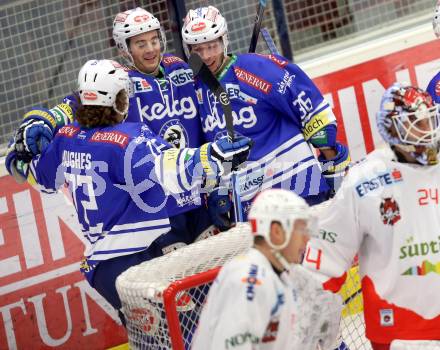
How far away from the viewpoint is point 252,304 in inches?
114

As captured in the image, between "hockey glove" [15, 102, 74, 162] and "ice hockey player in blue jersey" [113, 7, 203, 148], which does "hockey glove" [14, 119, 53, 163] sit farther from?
"ice hockey player in blue jersey" [113, 7, 203, 148]

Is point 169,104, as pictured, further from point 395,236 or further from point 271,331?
point 271,331

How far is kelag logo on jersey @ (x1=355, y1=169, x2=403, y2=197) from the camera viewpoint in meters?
3.44

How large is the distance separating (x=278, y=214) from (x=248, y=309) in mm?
251

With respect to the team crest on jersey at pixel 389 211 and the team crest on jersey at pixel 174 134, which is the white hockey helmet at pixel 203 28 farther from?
the team crest on jersey at pixel 389 211

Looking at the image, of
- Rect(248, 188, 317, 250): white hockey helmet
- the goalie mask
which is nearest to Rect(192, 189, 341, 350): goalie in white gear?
Rect(248, 188, 317, 250): white hockey helmet

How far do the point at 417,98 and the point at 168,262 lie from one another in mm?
1013

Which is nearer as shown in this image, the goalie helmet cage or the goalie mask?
the goalie mask

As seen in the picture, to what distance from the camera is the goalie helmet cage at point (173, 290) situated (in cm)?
379

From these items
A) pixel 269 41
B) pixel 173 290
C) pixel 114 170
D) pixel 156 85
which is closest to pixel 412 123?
pixel 173 290

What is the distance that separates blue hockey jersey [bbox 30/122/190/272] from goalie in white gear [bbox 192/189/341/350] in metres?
1.22

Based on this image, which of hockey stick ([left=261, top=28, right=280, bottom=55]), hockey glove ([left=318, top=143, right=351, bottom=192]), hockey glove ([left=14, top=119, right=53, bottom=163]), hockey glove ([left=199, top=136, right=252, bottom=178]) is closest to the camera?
hockey glove ([left=199, top=136, right=252, bottom=178])

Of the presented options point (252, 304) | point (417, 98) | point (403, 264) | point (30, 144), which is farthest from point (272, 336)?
point (30, 144)

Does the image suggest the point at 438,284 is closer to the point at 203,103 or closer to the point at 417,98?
the point at 417,98
